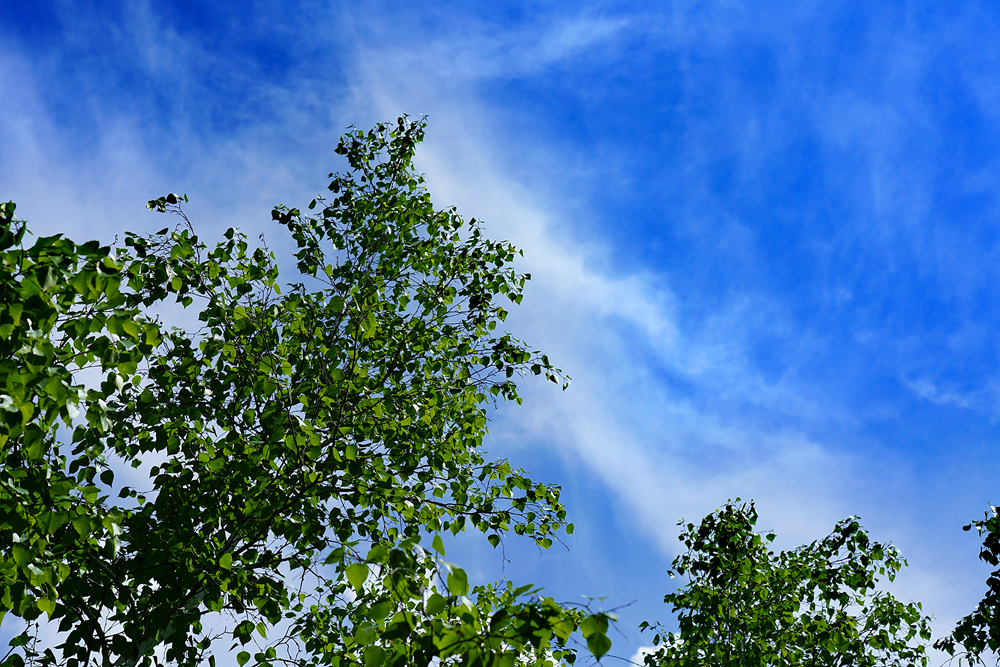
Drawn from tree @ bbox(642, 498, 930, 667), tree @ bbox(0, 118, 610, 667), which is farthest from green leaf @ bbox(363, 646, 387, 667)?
tree @ bbox(642, 498, 930, 667)

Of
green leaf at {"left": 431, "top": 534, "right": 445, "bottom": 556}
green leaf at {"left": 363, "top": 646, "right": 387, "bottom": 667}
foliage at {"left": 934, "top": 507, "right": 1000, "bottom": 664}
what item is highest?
foliage at {"left": 934, "top": 507, "right": 1000, "bottom": 664}

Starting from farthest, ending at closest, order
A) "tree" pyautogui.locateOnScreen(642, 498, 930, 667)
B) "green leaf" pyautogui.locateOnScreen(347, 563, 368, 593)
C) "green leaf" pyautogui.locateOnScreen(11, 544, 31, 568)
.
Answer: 1. "tree" pyautogui.locateOnScreen(642, 498, 930, 667)
2. "green leaf" pyautogui.locateOnScreen(11, 544, 31, 568)
3. "green leaf" pyautogui.locateOnScreen(347, 563, 368, 593)

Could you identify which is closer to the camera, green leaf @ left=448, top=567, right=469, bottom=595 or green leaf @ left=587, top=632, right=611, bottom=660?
green leaf @ left=448, top=567, right=469, bottom=595

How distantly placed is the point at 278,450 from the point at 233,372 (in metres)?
1.24

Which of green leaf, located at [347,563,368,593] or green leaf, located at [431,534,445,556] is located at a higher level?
green leaf, located at [431,534,445,556]

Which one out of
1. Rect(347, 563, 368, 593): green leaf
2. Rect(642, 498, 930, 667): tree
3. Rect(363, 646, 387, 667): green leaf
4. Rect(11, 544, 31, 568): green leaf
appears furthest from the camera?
Rect(642, 498, 930, 667): tree

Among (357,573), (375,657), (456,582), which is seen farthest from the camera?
(375,657)

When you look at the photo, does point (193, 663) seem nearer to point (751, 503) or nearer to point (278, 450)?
point (278, 450)

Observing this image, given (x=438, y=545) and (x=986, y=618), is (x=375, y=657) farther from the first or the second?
(x=986, y=618)

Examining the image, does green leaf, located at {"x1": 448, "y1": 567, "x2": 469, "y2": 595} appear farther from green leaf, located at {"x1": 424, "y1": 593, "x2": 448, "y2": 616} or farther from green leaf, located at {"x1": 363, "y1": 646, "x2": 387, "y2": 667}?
green leaf, located at {"x1": 363, "y1": 646, "x2": 387, "y2": 667}

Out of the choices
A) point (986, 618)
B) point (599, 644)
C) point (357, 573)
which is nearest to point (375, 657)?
point (357, 573)

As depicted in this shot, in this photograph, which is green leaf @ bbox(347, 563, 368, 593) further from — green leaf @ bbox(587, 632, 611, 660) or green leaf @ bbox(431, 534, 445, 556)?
green leaf @ bbox(587, 632, 611, 660)

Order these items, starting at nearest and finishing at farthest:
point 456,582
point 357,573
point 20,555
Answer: point 456,582
point 357,573
point 20,555

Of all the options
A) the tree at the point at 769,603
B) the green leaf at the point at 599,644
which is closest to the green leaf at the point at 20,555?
the green leaf at the point at 599,644
